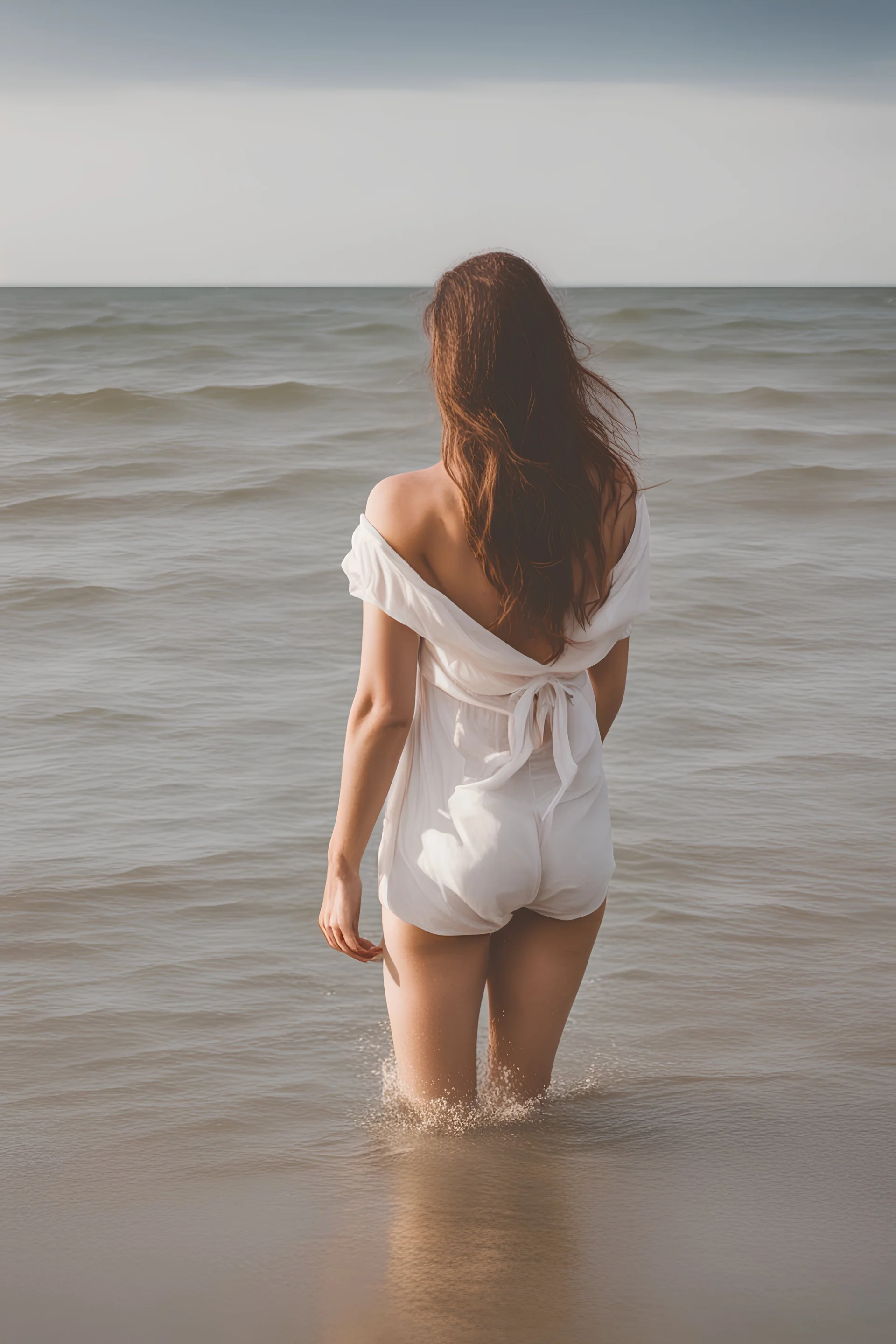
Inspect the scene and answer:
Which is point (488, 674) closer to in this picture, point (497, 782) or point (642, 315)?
point (497, 782)

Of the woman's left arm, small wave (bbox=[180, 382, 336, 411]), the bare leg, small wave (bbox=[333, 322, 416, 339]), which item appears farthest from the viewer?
small wave (bbox=[333, 322, 416, 339])

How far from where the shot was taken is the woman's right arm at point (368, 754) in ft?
6.47

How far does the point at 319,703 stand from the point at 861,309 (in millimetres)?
26883

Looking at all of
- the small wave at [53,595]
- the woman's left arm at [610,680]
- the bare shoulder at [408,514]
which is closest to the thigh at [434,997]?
the woman's left arm at [610,680]

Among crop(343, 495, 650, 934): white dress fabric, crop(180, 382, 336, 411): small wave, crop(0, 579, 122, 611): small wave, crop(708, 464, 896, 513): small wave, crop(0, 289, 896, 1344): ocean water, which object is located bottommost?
crop(0, 289, 896, 1344): ocean water

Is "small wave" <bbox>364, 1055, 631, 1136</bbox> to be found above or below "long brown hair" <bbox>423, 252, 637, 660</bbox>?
below

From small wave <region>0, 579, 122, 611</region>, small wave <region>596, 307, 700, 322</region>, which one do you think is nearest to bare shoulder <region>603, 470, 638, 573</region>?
small wave <region>0, 579, 122, 611</region>

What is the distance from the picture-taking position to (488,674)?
2006 mm

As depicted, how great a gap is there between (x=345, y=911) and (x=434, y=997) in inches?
7.7

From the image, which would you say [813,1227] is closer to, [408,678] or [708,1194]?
[708,1194]

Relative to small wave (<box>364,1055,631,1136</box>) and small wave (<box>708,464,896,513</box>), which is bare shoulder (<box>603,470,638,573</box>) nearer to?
small wave (<box>364,1055,631,1136</box>)

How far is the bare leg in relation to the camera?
2.13 meters

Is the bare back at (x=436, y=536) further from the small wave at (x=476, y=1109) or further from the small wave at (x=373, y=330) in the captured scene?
the small wave at (x=373, y=330)

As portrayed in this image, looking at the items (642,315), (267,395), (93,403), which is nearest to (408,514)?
(93,403)
